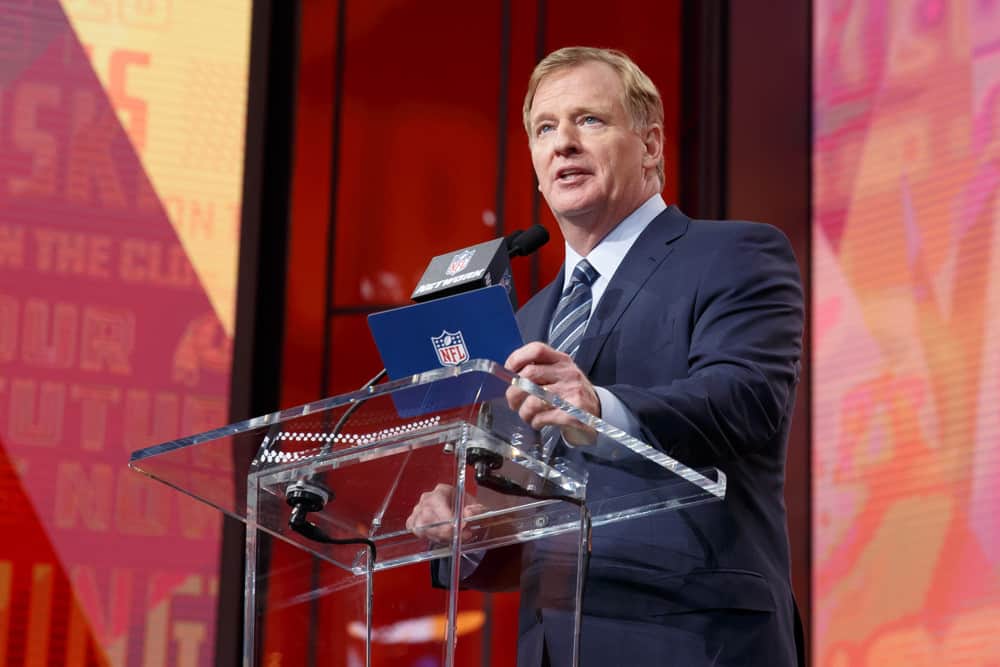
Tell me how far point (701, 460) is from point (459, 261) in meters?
0.38

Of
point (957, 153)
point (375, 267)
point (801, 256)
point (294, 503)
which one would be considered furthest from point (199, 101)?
point (294, 503)

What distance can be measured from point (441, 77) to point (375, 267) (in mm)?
595

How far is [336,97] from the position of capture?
412cm

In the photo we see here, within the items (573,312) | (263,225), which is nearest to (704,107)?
(263,225)

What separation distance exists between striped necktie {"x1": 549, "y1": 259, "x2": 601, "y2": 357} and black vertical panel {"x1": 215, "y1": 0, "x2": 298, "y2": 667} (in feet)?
5.84

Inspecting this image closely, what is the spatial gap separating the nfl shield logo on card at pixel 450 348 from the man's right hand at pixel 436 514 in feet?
0.46

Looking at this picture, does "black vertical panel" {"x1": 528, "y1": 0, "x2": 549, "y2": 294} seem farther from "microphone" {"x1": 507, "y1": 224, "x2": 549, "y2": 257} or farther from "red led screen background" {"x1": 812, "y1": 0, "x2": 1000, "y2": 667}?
"microphone" {"x1": 507, "y1": 224, "x2": 549, "y2": 257}

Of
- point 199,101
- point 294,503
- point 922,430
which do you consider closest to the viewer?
point 294,503

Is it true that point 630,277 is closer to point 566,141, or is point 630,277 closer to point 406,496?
point 566,141

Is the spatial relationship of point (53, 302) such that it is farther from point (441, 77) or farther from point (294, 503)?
point (294, 503)

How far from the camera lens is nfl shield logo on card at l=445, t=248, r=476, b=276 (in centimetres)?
170

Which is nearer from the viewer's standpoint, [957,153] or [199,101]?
[957,153]

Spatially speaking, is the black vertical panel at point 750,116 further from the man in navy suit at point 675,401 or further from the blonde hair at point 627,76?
the man in navy suit at point 675,401

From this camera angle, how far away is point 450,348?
158 cm
